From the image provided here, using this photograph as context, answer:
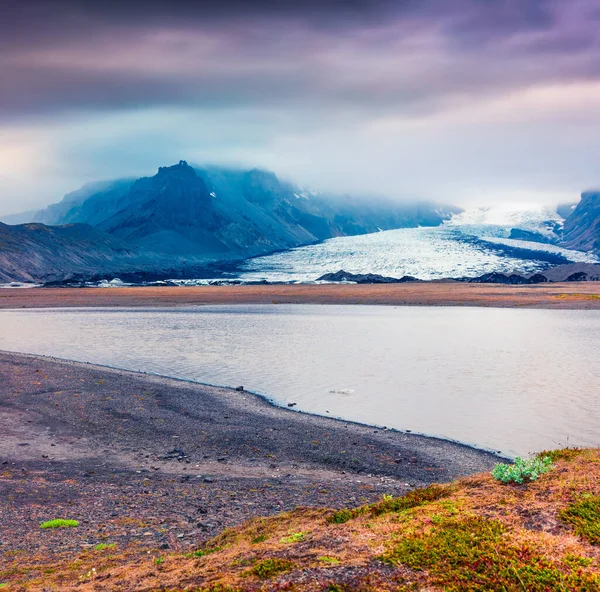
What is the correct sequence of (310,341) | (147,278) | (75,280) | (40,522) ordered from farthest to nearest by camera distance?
(147,278) < (75,280) < (310,341) < (40,522)

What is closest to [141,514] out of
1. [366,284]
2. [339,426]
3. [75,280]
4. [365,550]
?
[365,550]

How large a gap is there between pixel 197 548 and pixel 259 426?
9665 mm

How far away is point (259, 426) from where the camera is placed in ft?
60.7

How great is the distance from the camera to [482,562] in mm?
6180

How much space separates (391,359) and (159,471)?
21.1 metres

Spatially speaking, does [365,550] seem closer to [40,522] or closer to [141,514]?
[141,514]

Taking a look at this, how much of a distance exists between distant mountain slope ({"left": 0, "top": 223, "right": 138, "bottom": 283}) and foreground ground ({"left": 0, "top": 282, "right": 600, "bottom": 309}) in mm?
52285

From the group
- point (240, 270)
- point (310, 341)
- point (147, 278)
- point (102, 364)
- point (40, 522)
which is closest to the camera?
point (40, 522)

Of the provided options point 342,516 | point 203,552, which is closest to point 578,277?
point 342,516

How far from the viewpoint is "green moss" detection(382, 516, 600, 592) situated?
575 centimetres

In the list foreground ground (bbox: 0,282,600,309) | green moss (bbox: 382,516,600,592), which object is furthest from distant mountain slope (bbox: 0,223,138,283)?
green moss (bbox: 382,516,600,592)

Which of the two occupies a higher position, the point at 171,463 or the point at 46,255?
the point at 46,255

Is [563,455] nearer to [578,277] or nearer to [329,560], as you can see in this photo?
[329,560]

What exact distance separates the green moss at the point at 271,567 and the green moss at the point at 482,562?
1064 millimetres
